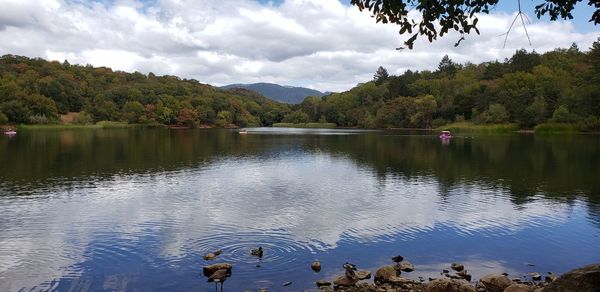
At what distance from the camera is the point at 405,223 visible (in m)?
21.0

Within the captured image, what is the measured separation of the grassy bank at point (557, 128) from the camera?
330 ft

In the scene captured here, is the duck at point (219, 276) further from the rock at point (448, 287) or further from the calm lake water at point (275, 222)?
the rock at point (448, 287)

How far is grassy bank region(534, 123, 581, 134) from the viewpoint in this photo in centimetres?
10062

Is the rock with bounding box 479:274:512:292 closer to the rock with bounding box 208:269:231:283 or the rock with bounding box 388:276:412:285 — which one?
the rock with bounding box 388:276:412:285

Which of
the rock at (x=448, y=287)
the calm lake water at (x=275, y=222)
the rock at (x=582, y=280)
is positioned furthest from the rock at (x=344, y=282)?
the rock at (x=582, y=280)

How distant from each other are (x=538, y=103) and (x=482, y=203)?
98.1m

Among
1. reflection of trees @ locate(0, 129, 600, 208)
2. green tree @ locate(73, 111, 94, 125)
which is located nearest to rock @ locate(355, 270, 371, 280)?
reflection of trees @ locate(0, 129, 600, 208)

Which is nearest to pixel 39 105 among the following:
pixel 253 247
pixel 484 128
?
pixel 484 128

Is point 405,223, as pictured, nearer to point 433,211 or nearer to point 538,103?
point 433,211

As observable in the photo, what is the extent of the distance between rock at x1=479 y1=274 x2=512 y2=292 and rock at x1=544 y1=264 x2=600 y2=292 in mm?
2995

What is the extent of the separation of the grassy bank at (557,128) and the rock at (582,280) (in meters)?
105

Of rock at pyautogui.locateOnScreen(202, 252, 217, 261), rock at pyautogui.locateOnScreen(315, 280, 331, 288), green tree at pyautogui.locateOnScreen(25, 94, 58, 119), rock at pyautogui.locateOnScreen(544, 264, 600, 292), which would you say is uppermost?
green tree at pyautogui.locateOnScreen(25, 94, 58, 119)

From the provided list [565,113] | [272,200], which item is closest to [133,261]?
[272,200]

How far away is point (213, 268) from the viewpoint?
14062 millimetres
